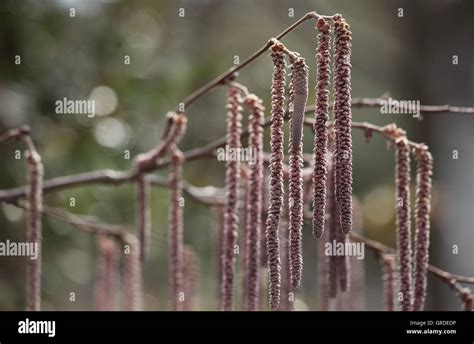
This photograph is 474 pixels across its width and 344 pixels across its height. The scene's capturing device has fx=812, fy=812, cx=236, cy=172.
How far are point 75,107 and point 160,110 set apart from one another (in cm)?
21

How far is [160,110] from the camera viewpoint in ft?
6.75

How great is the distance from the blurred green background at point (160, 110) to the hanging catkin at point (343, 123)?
0.88m

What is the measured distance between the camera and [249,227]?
36.5 inches

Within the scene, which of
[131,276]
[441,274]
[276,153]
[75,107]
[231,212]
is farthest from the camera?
[75,107]

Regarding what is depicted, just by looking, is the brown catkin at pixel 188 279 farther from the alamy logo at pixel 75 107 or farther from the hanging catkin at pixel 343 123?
the alamy logo at pixel 75 107

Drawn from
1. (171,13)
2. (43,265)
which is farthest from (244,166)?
(171,13)

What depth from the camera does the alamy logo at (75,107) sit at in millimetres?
1930

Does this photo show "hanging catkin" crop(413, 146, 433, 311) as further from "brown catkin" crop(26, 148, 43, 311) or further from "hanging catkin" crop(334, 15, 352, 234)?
"brown catkin" crop(26, 148, 43, 311)

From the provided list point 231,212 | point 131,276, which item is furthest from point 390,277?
point 131,276

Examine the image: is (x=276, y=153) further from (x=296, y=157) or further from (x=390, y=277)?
(x=390, y=277)
